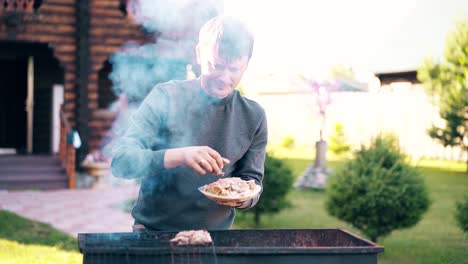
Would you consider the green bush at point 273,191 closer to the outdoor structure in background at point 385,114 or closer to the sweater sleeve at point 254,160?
the sweater sleeve at point 254,160

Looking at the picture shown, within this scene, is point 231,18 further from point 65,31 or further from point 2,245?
point 65,31

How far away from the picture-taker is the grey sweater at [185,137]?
266cm

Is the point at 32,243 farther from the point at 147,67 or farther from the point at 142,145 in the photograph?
the point at 142,145

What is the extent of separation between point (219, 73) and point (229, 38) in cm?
16

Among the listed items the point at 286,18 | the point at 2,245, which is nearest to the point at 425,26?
the point at 286,18

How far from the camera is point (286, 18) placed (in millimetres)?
7391

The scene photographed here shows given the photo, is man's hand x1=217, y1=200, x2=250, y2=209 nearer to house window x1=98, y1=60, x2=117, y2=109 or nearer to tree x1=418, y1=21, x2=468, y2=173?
house window x1=98, y1=60, x2=117, y2=109

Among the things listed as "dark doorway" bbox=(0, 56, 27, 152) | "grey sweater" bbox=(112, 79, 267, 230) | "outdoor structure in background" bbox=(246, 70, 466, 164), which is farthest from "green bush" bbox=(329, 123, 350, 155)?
"grey sweater" bbox=(112, 79, 267, 230)

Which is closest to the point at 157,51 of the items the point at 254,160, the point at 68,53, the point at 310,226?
the point at 68,53

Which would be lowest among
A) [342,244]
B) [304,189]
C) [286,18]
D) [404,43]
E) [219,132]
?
[304,189]

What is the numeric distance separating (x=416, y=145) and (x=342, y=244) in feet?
60.2

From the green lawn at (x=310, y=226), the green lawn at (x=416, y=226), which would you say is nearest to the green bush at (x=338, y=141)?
the green lawn at (x=416, y=226)

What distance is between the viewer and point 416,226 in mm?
8875

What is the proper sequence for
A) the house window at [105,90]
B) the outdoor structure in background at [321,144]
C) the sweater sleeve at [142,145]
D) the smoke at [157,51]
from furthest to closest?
the house window at [105,90] < the outdoor structure in background at [321,144] < the smoke at [157,51] < the sweater sleeve at [142,145]
